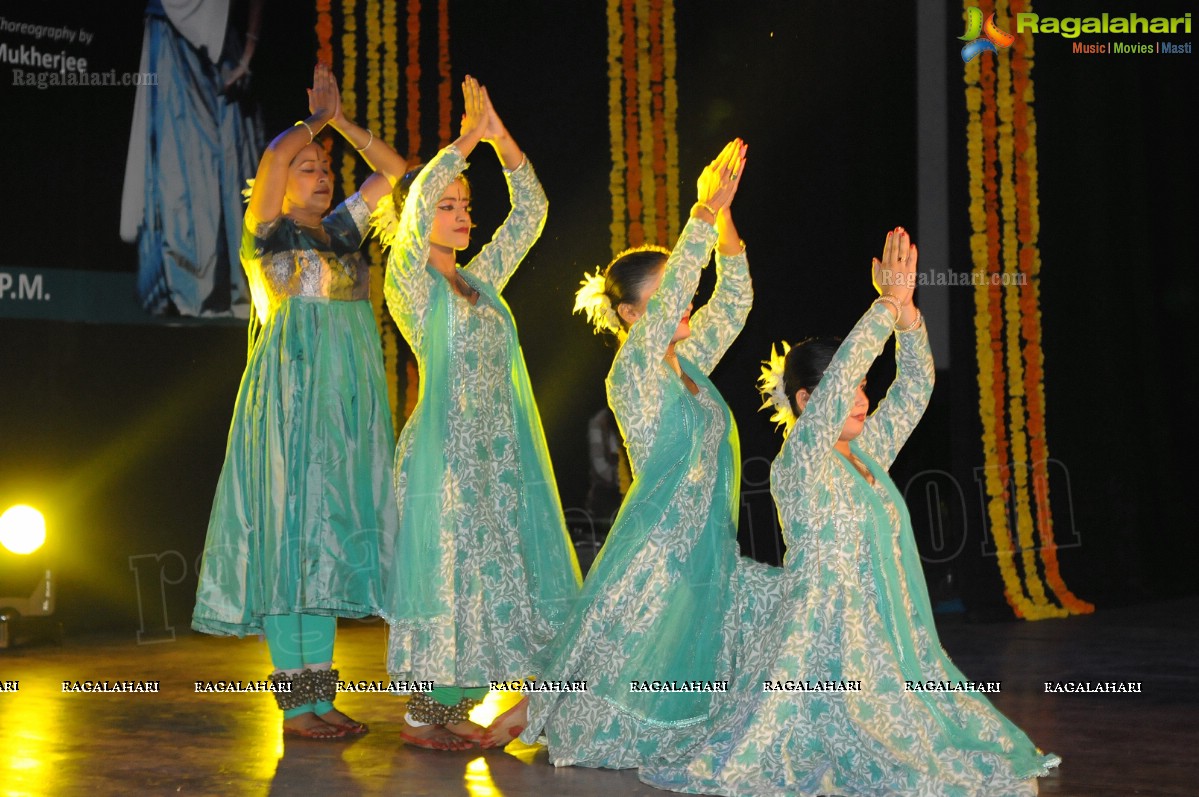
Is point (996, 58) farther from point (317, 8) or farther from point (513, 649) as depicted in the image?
point (513, 649)

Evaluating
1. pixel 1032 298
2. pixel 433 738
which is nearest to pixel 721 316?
pixel 433 738

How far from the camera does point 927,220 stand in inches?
256

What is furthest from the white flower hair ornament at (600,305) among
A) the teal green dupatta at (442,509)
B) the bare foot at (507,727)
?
the bare foot at (507,727)

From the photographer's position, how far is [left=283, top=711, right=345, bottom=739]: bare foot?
3.77 m

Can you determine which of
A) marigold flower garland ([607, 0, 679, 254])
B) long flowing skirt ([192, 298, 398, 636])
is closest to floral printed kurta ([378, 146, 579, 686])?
long flowing skirt ([192, 298, 398, 636])

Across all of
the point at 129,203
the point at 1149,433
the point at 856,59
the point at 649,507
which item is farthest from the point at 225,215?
the point at 1149,433

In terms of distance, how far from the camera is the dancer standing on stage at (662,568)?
339 cm

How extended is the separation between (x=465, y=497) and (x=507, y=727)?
22.7 inches

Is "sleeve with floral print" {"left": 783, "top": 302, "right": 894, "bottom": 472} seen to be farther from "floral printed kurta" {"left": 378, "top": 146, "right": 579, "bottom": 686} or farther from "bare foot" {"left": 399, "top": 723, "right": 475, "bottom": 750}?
"bare foot" {"left": 399, "top": 723, "right": 475, "bottom": 750}

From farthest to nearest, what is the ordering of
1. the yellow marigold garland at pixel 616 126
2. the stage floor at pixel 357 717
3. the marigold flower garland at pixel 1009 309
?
1. the yellow marigold garland at pixel 616 126
2. the marigold flower garland at pixel 1009 309
3. the stage floor at pixel 357 717

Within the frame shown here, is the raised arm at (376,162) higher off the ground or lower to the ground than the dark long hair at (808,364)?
higher

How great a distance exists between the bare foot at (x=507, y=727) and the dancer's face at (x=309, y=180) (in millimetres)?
1419

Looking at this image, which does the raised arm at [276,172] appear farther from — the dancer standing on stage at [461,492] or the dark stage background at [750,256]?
the dark stage background at [750,256]

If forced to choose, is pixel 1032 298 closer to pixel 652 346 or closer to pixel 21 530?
pixel 652 346
